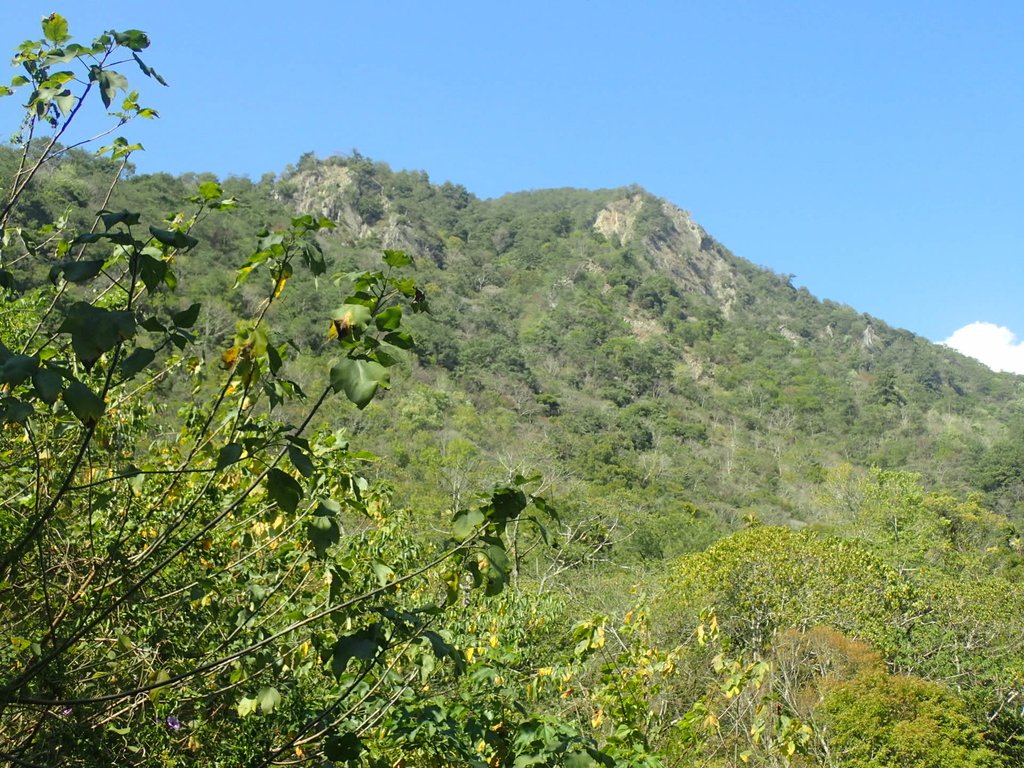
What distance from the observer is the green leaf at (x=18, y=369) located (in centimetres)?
100

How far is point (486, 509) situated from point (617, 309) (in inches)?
2620

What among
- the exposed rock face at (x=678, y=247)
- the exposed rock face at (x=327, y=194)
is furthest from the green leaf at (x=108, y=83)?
the exposed rock face at (x=678, y=247)

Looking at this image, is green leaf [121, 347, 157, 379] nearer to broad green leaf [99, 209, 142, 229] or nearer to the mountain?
broad green leaf [99, 209, 142, 229]

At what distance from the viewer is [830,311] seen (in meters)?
87.2

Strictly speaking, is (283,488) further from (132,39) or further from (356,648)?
(132,39)

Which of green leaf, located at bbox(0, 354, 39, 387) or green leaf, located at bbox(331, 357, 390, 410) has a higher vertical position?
green leaf, located at bbox(331, 357, 390, 410)

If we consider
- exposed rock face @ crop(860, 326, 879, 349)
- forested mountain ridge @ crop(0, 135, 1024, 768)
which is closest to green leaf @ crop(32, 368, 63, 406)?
forested mountain ridge @ crop(0, 135, 1024, 768)

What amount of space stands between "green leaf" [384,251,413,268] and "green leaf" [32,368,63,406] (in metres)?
0.47

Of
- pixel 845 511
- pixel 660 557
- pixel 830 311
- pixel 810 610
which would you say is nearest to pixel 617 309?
pixel 830 311

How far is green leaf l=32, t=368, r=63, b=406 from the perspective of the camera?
3.31 feet

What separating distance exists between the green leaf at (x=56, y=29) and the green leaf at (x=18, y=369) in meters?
0.95

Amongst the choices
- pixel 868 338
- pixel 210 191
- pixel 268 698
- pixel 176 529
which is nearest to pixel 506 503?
pixel 268 698

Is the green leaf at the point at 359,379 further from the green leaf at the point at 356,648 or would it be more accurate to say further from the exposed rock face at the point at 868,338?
the exposed rock face at the point at 868,338

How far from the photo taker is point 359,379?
45.8 inches
